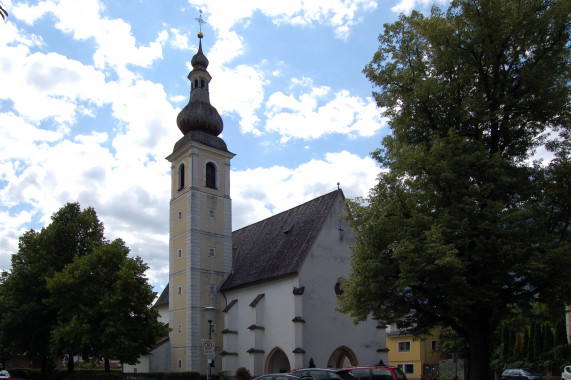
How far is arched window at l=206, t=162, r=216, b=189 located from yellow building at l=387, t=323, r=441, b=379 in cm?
2443

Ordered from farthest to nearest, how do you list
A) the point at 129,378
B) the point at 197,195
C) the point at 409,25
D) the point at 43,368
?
the point at 197,195 → the point at 43,368 → the point at 129,378 → the point at 409,25

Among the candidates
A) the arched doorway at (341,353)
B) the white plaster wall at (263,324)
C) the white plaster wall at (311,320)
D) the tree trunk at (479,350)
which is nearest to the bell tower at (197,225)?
the white plaster wall at (263,324)

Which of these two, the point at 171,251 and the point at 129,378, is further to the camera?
the point at 171,251

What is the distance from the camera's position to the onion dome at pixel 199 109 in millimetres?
43562

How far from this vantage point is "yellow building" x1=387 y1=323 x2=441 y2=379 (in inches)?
2074

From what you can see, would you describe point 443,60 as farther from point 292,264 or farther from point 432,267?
point 292,264

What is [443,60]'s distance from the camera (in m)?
21.4

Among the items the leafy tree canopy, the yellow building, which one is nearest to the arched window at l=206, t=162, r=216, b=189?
the leafy tree canopy

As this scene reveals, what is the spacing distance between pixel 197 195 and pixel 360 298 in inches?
920

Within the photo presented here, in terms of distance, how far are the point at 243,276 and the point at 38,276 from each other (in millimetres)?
14316

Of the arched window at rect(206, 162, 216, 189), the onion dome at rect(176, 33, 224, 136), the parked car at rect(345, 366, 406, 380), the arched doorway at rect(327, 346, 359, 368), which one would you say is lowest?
the arched doorway at rect(327, 346, 359, 368)

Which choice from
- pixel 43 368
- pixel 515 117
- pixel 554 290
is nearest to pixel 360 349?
pixel 554 290

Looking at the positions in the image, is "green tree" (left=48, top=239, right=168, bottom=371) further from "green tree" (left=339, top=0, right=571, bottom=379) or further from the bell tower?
"green tree" (left=339, top=0, right=571, bottom=379)

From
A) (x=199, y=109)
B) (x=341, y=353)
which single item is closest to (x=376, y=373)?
(x=341, y=353)
